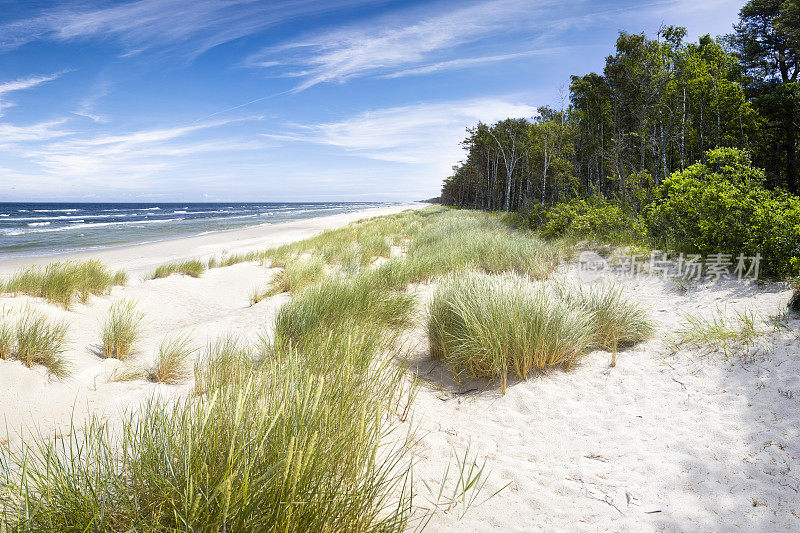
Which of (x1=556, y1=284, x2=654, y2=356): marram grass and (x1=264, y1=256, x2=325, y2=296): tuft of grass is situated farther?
(x1=264, y1=256, x2=325, y2=296): tuft of grass

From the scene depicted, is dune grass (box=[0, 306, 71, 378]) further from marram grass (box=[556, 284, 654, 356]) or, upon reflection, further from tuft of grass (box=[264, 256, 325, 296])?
marram grass (box=[556, 284, 654, 356])

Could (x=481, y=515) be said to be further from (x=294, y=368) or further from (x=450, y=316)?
(x=450, y=316)

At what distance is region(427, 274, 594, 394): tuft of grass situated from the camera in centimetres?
342

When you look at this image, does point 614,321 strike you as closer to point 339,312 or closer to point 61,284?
point 339,312

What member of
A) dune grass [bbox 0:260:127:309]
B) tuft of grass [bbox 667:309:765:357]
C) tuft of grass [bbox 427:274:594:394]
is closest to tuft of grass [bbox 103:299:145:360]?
dune grass [bbox 0:260:127:309]

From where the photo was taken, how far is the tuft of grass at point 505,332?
3.42 m

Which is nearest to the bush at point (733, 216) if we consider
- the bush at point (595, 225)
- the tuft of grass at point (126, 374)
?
the bush at point (595, 225)

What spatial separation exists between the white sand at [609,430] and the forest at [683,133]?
142 inches

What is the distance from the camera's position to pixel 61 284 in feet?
19.2

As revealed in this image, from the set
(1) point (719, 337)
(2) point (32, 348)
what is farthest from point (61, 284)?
(1) point (719, 337)

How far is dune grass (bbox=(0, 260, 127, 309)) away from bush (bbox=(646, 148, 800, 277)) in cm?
1107

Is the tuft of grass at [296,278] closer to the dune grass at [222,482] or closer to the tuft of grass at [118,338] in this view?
the tuft of grass at [118,338]

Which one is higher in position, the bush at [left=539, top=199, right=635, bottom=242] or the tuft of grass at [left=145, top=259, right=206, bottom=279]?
the bush at [left=539, top=199, right=635, bottom=242]

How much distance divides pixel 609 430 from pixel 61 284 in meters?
7.91
